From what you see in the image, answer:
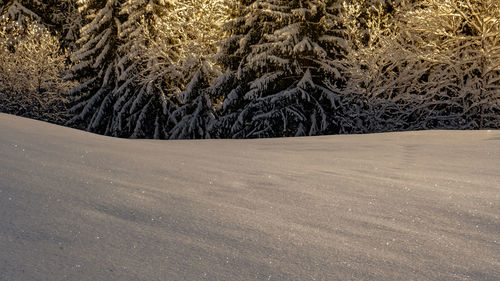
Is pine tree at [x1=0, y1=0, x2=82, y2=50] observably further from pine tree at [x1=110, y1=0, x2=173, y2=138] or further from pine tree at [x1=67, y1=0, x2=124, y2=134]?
pine tree at [x1=110, y1=0, x2=173, y2=138]

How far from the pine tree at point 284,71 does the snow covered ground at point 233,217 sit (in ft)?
45.4

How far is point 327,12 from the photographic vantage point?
19000 mm

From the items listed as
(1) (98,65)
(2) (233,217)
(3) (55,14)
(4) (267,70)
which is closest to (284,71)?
(4) (267,70)

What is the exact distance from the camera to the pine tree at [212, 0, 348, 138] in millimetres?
18406

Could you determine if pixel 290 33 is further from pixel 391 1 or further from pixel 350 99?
pixel 391 1

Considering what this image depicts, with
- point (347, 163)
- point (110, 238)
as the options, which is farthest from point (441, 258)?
point (347, 163)

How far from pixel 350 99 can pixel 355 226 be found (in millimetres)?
15457

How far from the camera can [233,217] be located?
2719 mm

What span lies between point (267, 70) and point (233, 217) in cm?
1663

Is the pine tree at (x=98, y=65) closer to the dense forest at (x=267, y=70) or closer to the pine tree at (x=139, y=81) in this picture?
the dense forest at (x=267, y=70)

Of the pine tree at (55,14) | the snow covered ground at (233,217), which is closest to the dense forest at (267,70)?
the pine tree at (55,14)

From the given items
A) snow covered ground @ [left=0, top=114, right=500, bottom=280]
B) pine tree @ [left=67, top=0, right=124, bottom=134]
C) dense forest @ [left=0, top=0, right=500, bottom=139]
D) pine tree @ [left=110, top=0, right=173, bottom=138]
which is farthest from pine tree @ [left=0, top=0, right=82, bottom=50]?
snow covered ground @ [left=0, top=114, right=500, bottom=280]

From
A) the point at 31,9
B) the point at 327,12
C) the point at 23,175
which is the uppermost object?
the point at 31,9

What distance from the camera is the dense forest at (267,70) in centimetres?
1546
